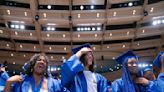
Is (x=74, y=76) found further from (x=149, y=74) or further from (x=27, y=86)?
(x=149, y=74)

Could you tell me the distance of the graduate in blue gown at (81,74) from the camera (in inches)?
131

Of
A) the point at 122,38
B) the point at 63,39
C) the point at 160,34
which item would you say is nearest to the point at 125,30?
the point at 122,38

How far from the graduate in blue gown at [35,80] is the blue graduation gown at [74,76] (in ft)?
0.54

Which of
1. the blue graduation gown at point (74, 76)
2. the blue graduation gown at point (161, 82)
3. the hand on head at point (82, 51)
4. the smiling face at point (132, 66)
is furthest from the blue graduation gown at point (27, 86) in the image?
the blue graduation gown at point (161, 82)

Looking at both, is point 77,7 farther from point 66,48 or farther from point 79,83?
point 79,83

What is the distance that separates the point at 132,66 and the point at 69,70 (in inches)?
39.7

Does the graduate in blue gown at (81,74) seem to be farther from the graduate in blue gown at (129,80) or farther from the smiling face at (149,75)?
the smiling face at (149,75)

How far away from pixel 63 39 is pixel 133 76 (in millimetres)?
19687

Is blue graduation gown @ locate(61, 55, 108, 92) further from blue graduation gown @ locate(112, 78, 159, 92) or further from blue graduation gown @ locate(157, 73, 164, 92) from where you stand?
blue graduation gown @ locate(157, 73, 164, 92)

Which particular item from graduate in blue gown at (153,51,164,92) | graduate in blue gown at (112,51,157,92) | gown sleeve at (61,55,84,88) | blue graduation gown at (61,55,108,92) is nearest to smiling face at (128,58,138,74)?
graduate in blue gown at (112,51,157,92)

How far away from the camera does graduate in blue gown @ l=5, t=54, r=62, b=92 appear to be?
335 centimetres

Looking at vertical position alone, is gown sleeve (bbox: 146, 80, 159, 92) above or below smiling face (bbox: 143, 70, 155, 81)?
above

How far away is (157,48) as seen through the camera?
26.0m

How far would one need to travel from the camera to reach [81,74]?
3521mm
